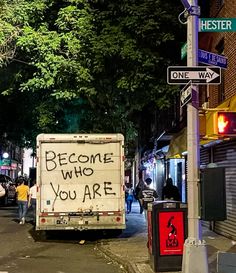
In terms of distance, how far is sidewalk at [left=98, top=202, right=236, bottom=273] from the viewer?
10.4 meters

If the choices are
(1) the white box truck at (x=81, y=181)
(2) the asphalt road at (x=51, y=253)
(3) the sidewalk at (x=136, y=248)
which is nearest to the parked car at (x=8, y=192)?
(2) the asphalt road at (x=51, y=253)

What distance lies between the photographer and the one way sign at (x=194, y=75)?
27.6 feet

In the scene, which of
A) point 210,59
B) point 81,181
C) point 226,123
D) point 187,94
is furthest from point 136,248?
point 210,59

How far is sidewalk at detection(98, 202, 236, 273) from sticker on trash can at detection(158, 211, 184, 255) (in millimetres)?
536

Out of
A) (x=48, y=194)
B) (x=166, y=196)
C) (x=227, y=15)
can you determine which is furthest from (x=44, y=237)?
(x=227, y=15)

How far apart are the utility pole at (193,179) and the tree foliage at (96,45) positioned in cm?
722

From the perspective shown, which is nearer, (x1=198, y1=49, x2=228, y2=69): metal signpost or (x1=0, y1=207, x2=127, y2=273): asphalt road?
(x1=198, y1=49, x2=228, y2=69): metal signpost

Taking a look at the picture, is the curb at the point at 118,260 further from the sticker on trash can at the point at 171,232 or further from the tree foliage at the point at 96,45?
the tree foliage at the point at 96,45

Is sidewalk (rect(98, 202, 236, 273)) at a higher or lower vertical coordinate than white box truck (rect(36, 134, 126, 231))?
lower

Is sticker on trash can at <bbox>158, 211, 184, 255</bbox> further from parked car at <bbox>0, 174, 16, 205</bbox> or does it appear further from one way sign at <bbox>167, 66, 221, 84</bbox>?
parked car at <bbox>0, 174, 16, 205</bbox>

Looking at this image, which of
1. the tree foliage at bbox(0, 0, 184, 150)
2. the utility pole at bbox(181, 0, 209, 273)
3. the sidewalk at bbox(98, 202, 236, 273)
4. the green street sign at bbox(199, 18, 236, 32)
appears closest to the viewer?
the utility pole at bbox(181, 0, 209, 273)

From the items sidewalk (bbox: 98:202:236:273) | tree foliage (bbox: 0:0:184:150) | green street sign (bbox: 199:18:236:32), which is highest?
tree foliage (bbox: 0:0:184:150)

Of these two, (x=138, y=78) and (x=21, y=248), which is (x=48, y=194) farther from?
(x=138, y=78)

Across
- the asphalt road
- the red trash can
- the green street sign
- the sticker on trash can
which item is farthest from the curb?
the green street sign
